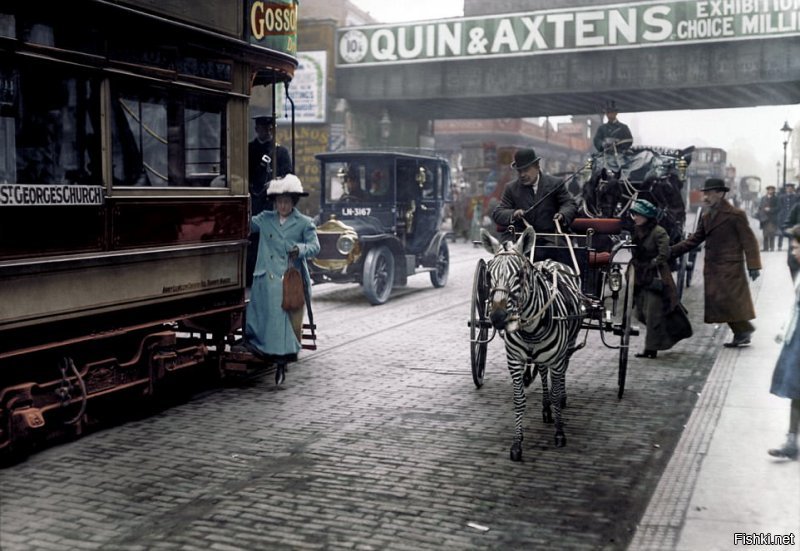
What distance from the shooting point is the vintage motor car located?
544 inches

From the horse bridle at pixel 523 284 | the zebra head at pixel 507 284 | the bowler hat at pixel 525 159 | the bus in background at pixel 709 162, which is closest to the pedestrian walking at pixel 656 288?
the bowler hat at pixel 525 159

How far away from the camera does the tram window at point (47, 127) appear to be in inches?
224

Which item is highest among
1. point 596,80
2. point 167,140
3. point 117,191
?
point 596,80

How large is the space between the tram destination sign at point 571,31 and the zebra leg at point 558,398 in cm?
1829

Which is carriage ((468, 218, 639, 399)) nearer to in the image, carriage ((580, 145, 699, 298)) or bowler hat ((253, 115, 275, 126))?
bowler hat ((253, 115, 275, 126))

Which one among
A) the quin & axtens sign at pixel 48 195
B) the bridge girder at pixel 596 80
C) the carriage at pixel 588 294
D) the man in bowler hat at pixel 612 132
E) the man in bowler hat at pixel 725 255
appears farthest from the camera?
the bridge girder at pixel 596 80

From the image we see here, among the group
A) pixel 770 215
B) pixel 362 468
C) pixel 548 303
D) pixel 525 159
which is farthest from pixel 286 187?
pixel 770 215

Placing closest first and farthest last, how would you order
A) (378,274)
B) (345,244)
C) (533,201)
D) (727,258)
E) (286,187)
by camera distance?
(533,201)
(286,187)
(727,258)
(345,244)
(378,274)

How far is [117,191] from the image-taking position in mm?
6582

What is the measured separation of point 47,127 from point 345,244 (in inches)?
304

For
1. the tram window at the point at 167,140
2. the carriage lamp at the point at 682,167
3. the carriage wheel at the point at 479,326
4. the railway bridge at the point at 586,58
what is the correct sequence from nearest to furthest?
1. the tram window at the point at 167,140
2. the carriage wheel at the point at 479,326
3. the carriage lamp at the point at 682,167
4. the railway bridge at the point at 586,58

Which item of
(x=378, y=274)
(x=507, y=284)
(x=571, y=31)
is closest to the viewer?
(x=507, y=284)

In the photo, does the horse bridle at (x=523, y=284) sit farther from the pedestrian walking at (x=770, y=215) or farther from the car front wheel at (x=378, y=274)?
the pedestrian walking at (x=770, y=215)

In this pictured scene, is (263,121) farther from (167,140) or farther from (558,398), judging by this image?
(558,398)
